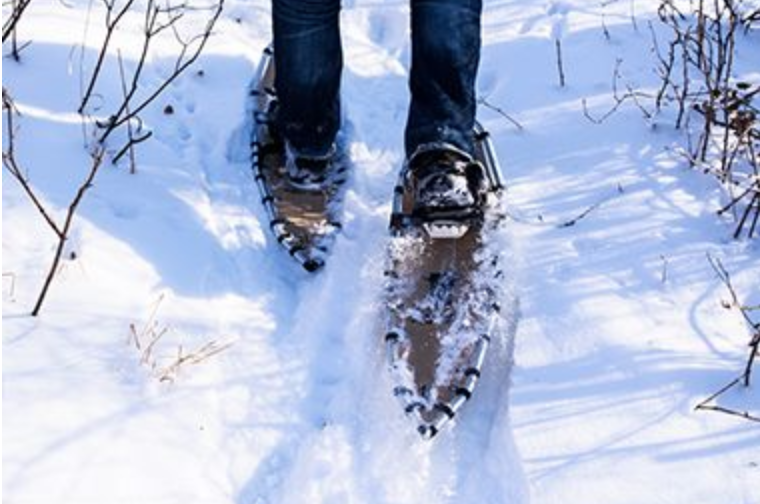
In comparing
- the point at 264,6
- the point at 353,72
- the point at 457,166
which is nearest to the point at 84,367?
the point at 457,166

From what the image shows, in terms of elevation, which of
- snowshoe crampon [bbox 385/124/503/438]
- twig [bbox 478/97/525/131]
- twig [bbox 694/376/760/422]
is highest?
twig [bbox 694/376/760/422]

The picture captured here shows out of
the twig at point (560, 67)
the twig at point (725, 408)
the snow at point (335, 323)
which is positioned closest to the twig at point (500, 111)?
the snow at point (335, 323)

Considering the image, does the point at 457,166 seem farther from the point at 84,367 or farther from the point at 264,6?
the point at 264,6

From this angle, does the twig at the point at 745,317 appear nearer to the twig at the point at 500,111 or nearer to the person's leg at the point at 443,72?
the person's leg at the point at 443,72

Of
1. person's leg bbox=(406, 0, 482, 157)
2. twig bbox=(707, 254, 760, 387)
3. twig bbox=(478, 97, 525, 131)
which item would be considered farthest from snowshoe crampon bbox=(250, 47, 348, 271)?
twig bbox=(707, 254, 760, 387)

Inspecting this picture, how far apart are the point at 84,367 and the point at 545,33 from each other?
2.39 m

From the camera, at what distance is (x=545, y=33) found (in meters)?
4.26

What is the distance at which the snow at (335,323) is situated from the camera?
96.1 inches

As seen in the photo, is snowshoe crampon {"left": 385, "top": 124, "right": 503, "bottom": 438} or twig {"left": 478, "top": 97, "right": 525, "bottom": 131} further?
twig {"left": 478, "top": 97, "right": 525, "bottom": 131}

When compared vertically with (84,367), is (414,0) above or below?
above

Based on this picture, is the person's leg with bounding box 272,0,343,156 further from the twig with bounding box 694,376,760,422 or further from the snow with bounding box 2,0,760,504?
the twig with bounding box 694,376,760,422

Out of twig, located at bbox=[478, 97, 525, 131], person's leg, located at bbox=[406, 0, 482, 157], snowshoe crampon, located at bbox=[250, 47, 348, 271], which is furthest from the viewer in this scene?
twig, located at bbox=[478, 97, 525, 131]

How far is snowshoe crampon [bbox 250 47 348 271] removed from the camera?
10.6 ft

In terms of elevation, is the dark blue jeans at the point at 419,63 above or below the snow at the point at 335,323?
above
